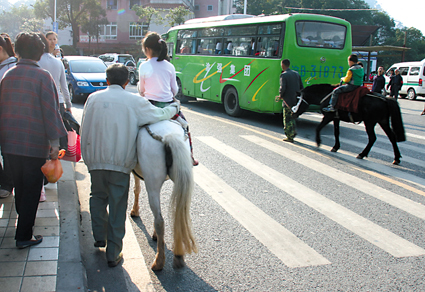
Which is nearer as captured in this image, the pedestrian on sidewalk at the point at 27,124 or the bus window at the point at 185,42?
the pedestrian on sidewalk at the point at 27,124

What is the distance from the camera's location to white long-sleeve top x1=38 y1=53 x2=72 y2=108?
5.46 metres

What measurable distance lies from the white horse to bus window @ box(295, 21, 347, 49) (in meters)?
8.70

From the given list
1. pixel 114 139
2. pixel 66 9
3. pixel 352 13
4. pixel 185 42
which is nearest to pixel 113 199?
pixel 114 139

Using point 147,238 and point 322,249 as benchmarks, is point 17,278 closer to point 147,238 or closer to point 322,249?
point 147,238

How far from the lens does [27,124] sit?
340 cm

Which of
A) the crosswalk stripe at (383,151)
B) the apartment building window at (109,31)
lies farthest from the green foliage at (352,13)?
the crosswalk stripe at (383,151)

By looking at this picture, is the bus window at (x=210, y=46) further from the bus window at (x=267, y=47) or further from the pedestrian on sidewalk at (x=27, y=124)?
the pedestrian on sidewalk at (x=27, y=124)

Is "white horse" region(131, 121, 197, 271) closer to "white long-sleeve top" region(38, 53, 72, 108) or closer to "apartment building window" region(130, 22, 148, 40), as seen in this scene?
"white long-sleeve top" region(38, 53, 72, 108)

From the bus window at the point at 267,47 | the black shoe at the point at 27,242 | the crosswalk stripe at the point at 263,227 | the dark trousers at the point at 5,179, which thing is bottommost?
the crosswalk stripe at the point at 263,227

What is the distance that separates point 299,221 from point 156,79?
7.81 feet

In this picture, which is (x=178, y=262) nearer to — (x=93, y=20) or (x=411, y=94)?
(x=411, y=94)

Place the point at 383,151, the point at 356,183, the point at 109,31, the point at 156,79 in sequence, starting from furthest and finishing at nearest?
the point at 109,31
the point at 383,151
the point at 356,183
the point at 156,79

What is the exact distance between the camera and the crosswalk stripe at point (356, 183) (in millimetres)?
5403

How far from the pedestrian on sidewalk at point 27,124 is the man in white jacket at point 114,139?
0.32 meters
